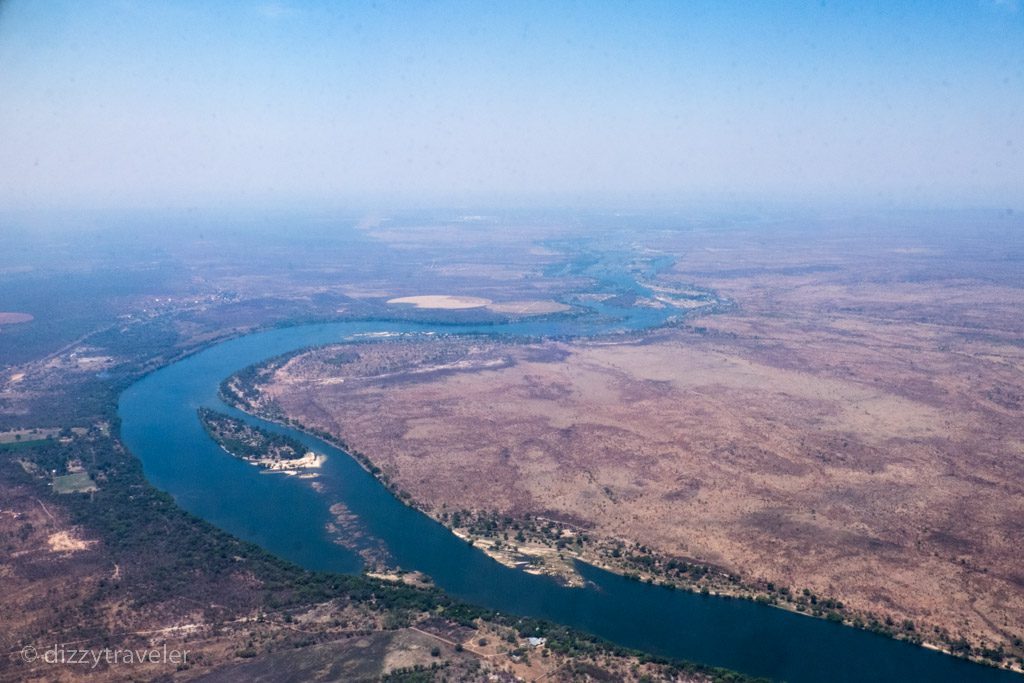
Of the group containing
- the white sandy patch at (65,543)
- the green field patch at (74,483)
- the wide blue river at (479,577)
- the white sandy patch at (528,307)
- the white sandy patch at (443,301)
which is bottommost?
the wide blue river at (479,577)

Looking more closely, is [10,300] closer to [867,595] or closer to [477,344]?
[477,344]

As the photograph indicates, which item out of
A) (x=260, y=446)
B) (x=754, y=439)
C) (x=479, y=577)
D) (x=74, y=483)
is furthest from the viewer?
(x=754, y=439)

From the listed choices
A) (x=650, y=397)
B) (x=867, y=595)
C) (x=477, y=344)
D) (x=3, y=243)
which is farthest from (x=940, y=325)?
(x=3, y=243)

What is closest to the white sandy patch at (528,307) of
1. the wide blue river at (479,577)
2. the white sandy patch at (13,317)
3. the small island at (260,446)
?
the wide blue river at (479,577)

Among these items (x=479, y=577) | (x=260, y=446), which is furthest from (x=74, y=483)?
(x=479, y=577)

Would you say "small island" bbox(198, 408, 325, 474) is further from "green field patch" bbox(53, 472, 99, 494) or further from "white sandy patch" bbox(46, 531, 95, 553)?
"white sandy patch" bbox(46, 531, 95, 553)

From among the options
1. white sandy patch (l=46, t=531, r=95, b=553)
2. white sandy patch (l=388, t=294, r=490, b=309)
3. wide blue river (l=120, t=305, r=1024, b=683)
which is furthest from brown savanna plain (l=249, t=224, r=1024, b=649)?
white sandy patch (l=388, t=294, r=490, b=309)

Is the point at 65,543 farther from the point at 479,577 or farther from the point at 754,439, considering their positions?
the point at 754,439

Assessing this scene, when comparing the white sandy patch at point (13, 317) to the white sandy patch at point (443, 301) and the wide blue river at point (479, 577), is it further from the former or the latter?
the white sandy patch at point (443, 301)
